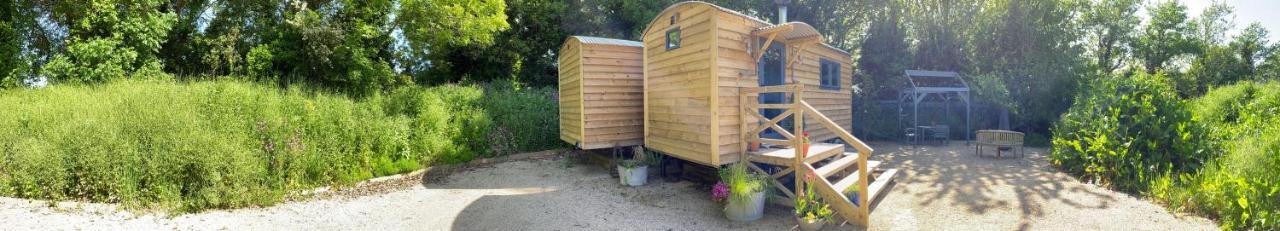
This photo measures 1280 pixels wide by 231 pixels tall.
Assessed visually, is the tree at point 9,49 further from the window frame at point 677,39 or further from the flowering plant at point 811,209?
the flowering plant at point 811,209

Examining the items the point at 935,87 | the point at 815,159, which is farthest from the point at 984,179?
the point at 935,87

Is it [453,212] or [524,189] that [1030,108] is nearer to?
[524,189]

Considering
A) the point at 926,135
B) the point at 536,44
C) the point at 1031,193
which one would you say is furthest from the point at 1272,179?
the point at 536,44

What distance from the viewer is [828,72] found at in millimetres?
10836

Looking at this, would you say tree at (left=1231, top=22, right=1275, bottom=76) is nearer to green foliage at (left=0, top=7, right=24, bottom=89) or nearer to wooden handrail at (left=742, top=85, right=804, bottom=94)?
wooden handrail at (left=742, top=85, right=804, bottom=94)

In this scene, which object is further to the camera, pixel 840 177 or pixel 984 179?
pixel 984 179

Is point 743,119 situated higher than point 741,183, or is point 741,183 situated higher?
point 743,119

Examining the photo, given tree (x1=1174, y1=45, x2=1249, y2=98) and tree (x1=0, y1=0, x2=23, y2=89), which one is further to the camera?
tree (x1=1174, y1=45, x2=1249, y2=98)

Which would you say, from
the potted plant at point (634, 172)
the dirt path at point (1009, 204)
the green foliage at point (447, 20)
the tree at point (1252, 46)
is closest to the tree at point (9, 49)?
the green foliage at point (447, 20)

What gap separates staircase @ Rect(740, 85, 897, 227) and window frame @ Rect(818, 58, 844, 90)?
3042 mm

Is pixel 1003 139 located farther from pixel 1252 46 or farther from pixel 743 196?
pixel 1252 46

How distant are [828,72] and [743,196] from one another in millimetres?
5911

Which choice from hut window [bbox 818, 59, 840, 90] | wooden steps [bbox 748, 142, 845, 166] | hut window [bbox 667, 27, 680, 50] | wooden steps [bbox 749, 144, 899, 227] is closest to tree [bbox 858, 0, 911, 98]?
hut window [bbox 818, 59, 840, 90]

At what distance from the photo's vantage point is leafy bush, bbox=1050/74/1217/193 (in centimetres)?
699
